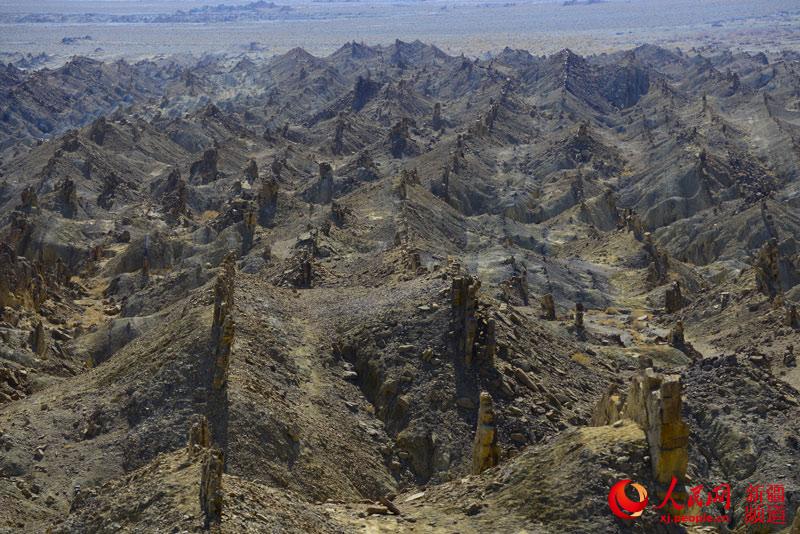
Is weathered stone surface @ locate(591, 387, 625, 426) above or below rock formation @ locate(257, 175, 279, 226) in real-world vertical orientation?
above

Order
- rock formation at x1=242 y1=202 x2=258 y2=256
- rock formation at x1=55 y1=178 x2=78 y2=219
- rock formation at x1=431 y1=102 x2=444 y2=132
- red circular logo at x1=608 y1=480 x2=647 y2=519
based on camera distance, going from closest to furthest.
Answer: red circular logo at x1=608 y1=480 x2=647 y2=519
rock formation at x1=242 y1=202 x2=258 y2=256
rock formation at x1=55 y1=178 x2=78 y2=219
rock formation at x1=431 y1=102 x2=444 y2=132

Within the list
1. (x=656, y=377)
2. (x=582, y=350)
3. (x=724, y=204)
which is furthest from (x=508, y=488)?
(x=724, y=204)

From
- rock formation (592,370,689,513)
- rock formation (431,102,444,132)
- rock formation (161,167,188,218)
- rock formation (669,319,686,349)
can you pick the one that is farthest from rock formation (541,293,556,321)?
rock formation (431,102,444,132)

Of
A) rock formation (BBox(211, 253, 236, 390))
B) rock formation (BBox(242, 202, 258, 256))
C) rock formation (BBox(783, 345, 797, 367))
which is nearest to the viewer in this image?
rock formation (BBox(211, 253, 236, 390))

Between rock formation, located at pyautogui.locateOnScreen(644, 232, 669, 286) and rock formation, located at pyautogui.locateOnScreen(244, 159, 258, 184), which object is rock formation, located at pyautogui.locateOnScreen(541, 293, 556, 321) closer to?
rock formation, located at pyautogui.locateOnScreen(644, 232, 669, 286)

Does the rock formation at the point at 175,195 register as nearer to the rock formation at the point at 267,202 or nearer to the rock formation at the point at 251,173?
the rock formation at the point at 251,173

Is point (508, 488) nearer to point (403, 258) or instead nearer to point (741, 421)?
point (741, 421)

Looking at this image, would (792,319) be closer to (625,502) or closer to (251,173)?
(625,502)
